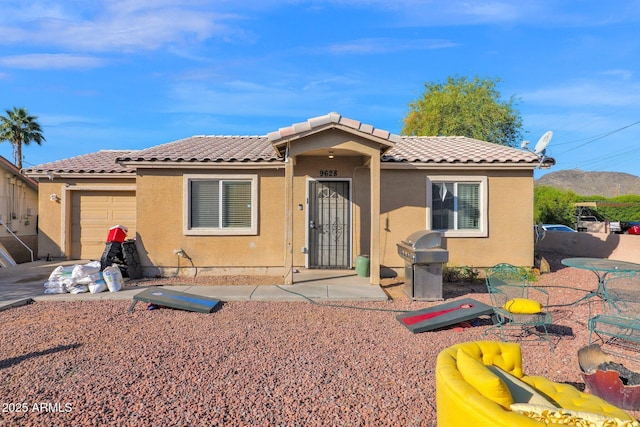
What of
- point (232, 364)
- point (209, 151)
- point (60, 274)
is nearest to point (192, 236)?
point (209, 151)

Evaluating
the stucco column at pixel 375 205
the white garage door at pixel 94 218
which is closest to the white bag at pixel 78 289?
the white garage door at pixel 94 218

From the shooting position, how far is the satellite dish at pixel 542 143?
31.3 feet

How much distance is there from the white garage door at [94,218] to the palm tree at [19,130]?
18780mm

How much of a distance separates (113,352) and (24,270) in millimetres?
8472

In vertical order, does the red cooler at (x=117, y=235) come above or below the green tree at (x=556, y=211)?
below

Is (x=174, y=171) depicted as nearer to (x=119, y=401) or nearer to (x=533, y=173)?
(x=119, y=401)

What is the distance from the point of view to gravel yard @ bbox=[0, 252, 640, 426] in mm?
3475

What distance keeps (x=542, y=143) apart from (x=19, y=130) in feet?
107

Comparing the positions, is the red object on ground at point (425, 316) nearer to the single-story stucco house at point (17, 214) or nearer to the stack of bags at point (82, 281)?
the stack of bags at point (82, 281)

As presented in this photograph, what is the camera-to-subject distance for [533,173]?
10.3m

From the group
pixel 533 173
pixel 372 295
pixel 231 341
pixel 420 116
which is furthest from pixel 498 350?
pixel 420 116

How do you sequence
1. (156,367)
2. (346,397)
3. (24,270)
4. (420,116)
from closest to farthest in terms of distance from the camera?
(346,397), (156,367), (24,270), (420,116)

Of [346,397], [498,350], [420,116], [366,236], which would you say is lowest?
[346,397]

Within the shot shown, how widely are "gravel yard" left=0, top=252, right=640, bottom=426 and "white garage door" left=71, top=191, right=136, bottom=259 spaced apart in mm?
6159
